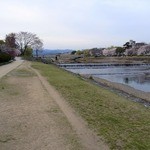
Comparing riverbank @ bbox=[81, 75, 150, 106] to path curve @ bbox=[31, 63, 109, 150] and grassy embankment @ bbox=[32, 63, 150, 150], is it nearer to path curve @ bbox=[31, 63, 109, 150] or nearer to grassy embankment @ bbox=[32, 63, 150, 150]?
grassy embankment @ bbox=[32, 63, 150, 150]

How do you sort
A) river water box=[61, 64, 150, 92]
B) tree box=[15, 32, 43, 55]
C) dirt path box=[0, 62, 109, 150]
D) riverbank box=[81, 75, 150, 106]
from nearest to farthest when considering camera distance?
dirt path box=[0, 62, 109, 150] < riverbank box=[81, 75, 150, 106] < river water box=[61, 64, 150, 92] < tree box=[15, 32, 43, 55]

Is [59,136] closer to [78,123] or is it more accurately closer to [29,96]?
[78,123]

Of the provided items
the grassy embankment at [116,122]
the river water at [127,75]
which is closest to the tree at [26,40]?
the river water at [127,75]

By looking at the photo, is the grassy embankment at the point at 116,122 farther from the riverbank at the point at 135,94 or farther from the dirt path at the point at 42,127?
the riverbank at the point at 135,94

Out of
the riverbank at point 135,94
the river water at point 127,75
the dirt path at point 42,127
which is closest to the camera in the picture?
the dirt path at point 42,127

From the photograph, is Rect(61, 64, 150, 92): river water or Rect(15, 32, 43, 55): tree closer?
Rect(61, 64, 150, 92): river water

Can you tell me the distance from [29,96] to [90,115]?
5202 mm

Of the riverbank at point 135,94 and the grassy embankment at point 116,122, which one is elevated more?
the grassy embankment at point 116,122

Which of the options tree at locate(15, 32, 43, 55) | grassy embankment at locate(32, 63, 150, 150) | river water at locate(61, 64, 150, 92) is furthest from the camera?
tree at locate(15, 32, 43, 55)

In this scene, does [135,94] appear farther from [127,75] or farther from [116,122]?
[127,75]

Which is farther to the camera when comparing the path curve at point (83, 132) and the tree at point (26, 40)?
the tree at point (26, 40)

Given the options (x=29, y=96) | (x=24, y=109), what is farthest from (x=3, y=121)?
(x=29, y=96)

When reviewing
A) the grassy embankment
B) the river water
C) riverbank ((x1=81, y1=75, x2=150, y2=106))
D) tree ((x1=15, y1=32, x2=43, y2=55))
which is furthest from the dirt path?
tree ((x1=15, y1=32, x2=43, y2=55))

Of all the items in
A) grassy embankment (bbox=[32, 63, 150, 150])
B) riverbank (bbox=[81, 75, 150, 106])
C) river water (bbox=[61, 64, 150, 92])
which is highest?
grassy embankment (bbox=[32, 63, 150, 150])
